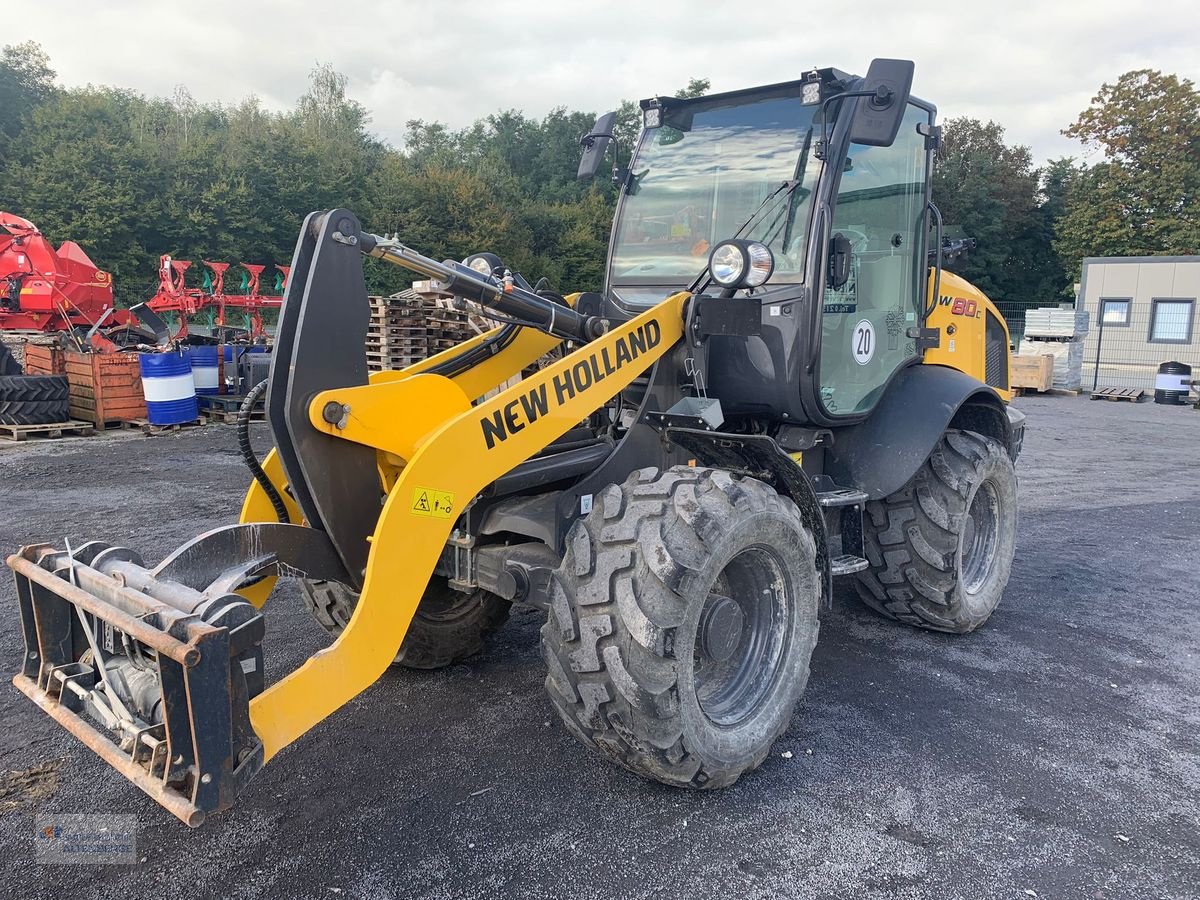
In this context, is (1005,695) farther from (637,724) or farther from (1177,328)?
(1177,328)

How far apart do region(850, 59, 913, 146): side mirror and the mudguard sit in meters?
1.61

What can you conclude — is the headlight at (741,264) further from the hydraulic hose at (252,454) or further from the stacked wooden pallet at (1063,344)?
the stacked wooden pallet at (1063,344)

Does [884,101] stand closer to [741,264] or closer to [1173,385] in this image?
[741,264]

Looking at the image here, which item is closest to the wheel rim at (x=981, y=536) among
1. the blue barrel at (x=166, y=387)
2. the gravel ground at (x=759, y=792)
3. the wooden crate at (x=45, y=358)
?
the gravel ground at (x=759, y=792)

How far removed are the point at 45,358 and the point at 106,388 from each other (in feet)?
6.02

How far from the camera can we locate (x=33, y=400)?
11.1 m

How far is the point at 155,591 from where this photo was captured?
2.49 meters

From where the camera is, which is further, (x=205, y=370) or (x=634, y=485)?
(x=205, y=370)

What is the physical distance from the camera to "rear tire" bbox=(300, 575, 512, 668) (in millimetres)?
3838

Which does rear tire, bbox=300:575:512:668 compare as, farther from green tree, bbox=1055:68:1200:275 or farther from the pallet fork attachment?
green tree, bbox=1055:68:1200:275

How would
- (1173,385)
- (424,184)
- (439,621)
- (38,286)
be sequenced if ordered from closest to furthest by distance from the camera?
(439,621)
(38,286)
(1173,385)
(424,184)

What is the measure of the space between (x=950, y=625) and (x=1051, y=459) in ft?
24.1

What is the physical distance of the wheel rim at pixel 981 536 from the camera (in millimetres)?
5090

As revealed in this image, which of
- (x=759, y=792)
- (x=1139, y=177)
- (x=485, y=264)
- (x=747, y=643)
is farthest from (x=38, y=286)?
(x=1139, y=177)
